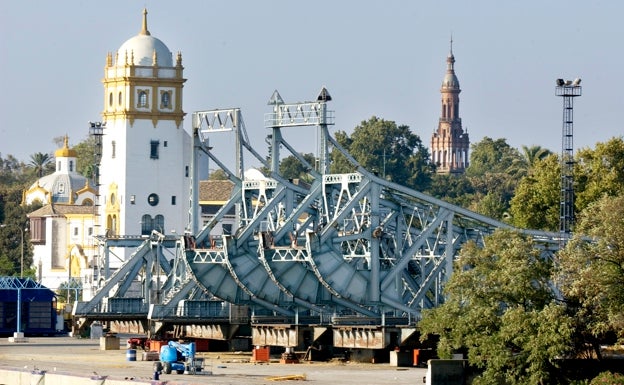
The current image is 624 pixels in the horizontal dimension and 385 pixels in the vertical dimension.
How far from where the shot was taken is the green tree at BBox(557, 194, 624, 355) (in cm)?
7144

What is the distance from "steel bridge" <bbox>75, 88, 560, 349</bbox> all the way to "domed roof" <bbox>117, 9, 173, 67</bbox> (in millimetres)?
17404

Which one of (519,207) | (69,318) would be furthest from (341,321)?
(69,318)

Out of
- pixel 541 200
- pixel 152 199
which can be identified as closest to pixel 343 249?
pixel 541 200

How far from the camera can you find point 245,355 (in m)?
94.4

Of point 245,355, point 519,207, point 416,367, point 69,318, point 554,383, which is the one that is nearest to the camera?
point 554,383

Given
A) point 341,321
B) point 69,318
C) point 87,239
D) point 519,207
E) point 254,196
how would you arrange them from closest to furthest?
point 341,321, point 254,196, point 519,207, point 69,318, point 87,239

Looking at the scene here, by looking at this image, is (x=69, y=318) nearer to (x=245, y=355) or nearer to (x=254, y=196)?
(x=254, y=196)

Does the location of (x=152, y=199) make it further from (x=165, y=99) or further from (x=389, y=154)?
(x=389, y=154)

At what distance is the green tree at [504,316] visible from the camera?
71.5 metres

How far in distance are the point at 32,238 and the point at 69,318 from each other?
47227 millimetres

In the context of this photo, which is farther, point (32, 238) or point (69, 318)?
point (32, 238)

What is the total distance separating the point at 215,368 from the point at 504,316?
1441 cm

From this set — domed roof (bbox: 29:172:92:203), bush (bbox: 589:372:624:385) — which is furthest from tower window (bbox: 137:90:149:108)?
domed roof (bbox: 29:172:92:203)

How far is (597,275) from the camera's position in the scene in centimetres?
7144
